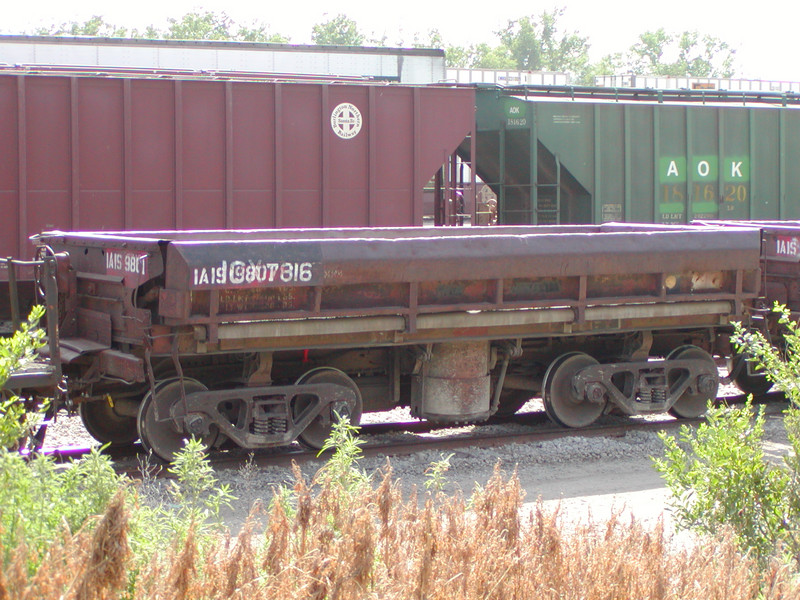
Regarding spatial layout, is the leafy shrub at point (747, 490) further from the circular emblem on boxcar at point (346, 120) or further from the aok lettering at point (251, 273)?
the circular emblem on boxcar at point (346, 120)

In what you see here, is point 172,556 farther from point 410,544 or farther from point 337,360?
point 337,360

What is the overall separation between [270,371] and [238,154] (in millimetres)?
5891

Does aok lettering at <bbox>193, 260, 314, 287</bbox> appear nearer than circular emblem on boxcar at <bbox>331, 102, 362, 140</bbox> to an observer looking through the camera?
Yes

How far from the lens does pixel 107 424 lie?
8641 mm

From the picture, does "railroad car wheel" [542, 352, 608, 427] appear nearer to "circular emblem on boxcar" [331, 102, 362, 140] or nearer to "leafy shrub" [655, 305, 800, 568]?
"leafy shrub" [655, 305, 800, 568]

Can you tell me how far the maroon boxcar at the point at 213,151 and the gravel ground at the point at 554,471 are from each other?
3.91 meters

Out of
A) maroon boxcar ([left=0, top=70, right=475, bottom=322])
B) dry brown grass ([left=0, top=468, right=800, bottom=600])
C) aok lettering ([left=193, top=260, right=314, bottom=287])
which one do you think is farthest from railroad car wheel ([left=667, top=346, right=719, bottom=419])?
maroon boxcar ([left=0, top=70, right=475, bottom=322])

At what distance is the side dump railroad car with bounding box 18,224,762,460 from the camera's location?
759cm

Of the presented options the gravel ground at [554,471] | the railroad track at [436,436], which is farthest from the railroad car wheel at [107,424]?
the gravel ground at [554,471]

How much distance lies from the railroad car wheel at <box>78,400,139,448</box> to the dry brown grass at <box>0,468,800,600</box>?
165 inches

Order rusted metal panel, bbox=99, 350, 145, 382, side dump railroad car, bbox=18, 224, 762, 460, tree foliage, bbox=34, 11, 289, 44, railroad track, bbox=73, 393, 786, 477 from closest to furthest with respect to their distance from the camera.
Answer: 1. rusted metal panel, bbox=99, 350, 145, 382
2. side dump railroad car, bbox=18, 224, 762, 460
3. railroad track, bbox=73, 393, 786, 477
4. tree foliage, bbox=34, 11, 289, 44

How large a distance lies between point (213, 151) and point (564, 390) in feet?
20.5

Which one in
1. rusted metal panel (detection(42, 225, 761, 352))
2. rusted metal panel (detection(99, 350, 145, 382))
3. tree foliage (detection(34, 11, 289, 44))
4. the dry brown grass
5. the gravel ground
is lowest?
the gravel ground

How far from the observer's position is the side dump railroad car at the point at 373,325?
7586mm
